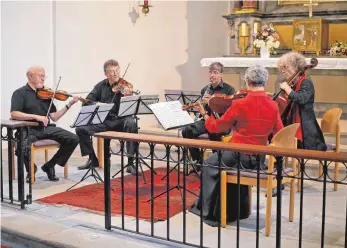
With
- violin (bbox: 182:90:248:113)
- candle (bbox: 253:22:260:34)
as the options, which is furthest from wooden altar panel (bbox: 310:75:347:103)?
violin (bbox: 182:90:248:113)

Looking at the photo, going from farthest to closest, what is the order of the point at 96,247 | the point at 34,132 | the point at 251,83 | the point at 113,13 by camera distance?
the point at 113,13, the point at 34,132, the point at 251,83, the point at 96,247

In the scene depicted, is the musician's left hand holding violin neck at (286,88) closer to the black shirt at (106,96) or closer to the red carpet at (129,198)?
the red carpet at (129,198)

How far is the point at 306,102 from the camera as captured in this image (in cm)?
530

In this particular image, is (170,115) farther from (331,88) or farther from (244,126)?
(331,88)

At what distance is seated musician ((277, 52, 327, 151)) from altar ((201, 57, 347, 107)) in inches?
97.1

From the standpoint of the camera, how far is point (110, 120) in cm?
653

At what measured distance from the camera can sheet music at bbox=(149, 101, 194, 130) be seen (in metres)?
5.11

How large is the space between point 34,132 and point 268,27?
3.66 meters

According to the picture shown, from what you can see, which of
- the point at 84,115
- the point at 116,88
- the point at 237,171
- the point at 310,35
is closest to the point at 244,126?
the point at 237,171

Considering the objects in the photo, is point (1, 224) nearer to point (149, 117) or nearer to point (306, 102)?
point (306, 102)

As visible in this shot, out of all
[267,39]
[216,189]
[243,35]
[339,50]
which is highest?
[243,35]

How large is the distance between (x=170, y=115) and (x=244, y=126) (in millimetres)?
917

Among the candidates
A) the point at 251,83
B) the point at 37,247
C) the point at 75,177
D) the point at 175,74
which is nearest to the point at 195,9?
the point at 175,74

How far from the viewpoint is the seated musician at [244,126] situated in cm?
445
